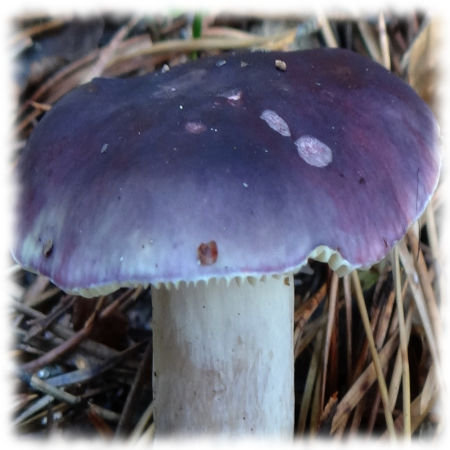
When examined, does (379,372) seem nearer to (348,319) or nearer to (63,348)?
(348,319)

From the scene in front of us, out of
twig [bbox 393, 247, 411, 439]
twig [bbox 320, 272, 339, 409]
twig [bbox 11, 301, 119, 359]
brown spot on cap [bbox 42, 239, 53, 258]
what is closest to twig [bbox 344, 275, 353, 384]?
twig [bbox 320, 272, 339, 409]

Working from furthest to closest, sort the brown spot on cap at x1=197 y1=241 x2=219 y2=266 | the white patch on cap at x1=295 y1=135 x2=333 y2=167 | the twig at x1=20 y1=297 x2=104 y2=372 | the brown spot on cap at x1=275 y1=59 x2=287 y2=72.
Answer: the twig at x1=20 y1=297 x2=104 y2=372, the brown spot on cap at x1=275 y1=59 x2=287 y2=72, the white patch on cap at x1=295 y1=135 x2=333 y2=167, the brown spot on cap at x1=197 y1=241 x2=219 y2=266

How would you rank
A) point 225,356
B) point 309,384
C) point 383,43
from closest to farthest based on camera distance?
point 225,356 < point 309,384 < point 383,43

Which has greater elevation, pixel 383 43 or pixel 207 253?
pixel 383 43

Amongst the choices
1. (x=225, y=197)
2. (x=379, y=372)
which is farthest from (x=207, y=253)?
(x=379, y=372)

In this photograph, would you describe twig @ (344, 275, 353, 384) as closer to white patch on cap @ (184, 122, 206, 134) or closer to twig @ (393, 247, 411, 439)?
twig @ (393, 247, 411, 439)

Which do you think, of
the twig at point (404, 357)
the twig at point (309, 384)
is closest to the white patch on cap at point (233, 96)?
the twig at point (404, 357)
